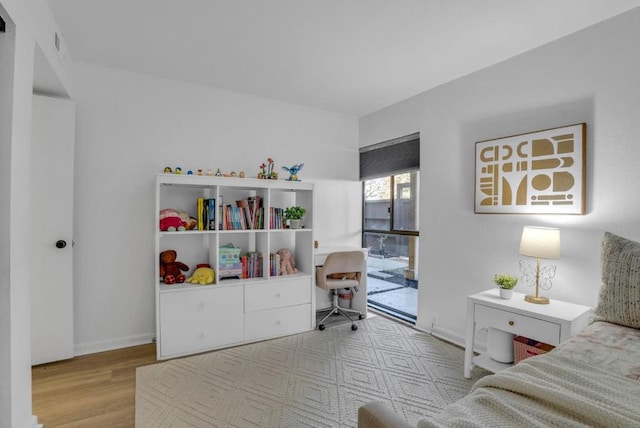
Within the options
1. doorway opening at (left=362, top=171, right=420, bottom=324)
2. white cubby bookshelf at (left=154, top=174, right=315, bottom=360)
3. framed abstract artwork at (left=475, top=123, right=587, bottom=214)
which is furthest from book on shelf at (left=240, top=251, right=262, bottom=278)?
framed abstract artwork at (left=475, top=123, right=587, bottom=214)

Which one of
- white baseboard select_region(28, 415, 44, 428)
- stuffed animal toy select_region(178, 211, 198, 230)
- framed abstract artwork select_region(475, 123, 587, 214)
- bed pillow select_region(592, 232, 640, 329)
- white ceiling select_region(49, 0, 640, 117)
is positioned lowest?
white baseboard select_region(28, 415, 44, 428)

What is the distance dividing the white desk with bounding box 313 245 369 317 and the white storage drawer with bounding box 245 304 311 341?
542 millimetres

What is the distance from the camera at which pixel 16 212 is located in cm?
148

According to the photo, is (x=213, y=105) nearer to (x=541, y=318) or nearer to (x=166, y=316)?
(x=166, y=316)

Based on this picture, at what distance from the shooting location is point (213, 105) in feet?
10.7

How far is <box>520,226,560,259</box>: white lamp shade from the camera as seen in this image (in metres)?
2.12

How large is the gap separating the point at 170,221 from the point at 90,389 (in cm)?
131

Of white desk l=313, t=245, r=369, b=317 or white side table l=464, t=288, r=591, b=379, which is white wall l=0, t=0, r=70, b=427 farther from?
white side table l=464, t=288, r=591, b=379

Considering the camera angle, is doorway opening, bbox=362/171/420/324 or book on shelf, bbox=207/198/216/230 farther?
doorway opening, bbox=362/171/420/324

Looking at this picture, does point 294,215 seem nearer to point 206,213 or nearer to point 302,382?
point 206,213

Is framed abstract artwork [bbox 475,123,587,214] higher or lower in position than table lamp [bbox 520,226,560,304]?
higher

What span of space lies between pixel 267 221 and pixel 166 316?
1.19 m

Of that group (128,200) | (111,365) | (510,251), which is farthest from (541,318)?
(128,200)

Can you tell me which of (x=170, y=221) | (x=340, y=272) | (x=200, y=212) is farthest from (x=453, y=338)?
(x=170, y=221)
